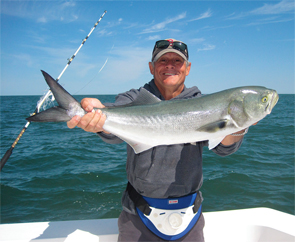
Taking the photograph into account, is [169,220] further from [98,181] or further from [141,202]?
Result: [98,181]

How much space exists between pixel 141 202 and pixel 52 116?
1.57 meters

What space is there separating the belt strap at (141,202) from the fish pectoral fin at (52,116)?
4.38ft

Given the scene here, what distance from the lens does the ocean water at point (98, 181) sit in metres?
6.47

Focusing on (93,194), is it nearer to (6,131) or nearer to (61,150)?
(61,150)

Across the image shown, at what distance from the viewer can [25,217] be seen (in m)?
6.05

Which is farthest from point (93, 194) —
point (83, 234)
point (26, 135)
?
point (26, 135)

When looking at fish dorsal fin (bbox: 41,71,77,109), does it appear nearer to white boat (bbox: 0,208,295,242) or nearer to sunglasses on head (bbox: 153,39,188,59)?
sunglasses on head (bbox: 153,39,188,59)

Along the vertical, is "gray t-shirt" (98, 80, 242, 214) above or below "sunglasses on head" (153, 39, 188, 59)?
below

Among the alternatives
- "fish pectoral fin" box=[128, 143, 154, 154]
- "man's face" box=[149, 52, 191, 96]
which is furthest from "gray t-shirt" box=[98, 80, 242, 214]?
"man's face" box=[149, 52, 191, 96]

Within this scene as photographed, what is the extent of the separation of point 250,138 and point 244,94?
12860 mm

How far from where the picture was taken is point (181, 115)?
98.7 inches

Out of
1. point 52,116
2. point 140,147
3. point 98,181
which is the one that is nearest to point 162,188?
point 140,147

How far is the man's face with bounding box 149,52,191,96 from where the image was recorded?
319 centimetres

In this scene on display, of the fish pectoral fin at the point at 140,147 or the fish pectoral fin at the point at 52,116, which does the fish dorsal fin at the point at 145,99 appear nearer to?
the fish pectoral fin at the point at 140,147
